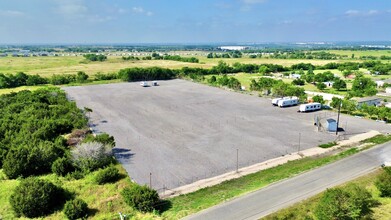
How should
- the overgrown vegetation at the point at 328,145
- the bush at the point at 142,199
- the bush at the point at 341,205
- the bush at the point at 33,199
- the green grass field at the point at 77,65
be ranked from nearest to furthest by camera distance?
the bush at the point at 341,205 < the bush at the point at 142,199 < the bush at the point at 33,199 < the overgrown vegetation at the point at 328,145 < the green grass field at the point at 77,65

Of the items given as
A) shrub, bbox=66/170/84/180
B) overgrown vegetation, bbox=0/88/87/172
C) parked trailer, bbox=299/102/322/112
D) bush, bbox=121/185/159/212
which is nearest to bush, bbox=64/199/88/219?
bush, bbox=121/185/159/212

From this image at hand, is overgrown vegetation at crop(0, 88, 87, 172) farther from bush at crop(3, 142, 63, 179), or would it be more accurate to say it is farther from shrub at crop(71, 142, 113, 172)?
shrub at crop(71, 142, 113, 172)

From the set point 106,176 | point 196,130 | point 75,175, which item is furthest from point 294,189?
point 196,130

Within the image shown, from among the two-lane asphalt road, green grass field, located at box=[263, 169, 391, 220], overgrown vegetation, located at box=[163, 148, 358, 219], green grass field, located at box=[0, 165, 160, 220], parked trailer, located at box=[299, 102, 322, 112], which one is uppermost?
parked trailer, located at box=[299, 102, 322, 112]

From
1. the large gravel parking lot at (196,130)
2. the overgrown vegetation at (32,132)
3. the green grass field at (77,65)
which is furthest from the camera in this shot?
the green grass field at (77,65)

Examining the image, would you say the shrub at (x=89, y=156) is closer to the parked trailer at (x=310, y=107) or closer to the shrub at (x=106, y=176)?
the shrub at (x=106, y=176)

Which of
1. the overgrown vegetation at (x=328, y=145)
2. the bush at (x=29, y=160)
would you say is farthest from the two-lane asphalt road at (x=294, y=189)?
the bush at (x=29, y=160)

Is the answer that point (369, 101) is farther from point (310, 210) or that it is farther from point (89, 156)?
point (89, 156)
